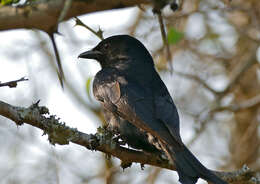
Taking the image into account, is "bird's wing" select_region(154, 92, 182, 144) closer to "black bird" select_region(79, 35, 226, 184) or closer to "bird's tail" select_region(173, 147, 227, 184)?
"black bird" select_region(79, 35, 226, 184)

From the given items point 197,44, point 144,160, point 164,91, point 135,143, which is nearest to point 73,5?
point 144,160

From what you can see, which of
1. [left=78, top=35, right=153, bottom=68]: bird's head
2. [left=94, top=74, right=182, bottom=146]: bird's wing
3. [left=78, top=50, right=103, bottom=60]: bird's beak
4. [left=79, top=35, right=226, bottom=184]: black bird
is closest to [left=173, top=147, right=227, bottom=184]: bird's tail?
[left=79, top=35, right=226, bottom=184]: black bird

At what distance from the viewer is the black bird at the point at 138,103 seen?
3586mm

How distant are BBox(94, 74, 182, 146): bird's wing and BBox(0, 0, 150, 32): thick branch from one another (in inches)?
76.8

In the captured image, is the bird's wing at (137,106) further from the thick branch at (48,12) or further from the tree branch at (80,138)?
the thick branch at (48,12)

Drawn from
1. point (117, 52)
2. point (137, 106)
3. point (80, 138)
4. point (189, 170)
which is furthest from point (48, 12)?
point (117, 52)

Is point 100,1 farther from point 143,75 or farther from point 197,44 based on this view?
point 197,44

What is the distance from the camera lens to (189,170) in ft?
11.5

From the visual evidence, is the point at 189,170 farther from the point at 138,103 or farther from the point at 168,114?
the point at 138,103

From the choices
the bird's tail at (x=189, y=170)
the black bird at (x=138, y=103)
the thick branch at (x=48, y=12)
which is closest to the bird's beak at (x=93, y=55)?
the black bird at (x=138, y=103)

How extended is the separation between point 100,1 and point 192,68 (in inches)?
207

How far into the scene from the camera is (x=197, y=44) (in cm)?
743

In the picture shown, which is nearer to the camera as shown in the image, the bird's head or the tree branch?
the tree branch

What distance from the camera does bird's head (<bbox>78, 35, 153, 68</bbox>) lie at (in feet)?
16.6
